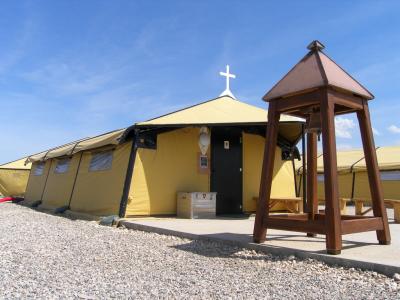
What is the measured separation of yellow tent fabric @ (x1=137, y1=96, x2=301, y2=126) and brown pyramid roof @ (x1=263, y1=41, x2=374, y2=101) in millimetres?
3351

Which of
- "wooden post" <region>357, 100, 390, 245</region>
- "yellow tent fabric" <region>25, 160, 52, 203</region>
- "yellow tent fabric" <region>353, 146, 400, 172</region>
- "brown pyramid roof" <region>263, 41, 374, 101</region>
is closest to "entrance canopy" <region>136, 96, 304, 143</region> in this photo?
"brown pyramid roof" <region>263, 41, 374, 101</region>

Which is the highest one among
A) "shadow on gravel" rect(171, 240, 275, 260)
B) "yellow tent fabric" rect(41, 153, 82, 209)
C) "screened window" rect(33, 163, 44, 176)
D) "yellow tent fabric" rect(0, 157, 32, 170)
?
"yellow tent fabric" rect(0, 157, 32, 170)

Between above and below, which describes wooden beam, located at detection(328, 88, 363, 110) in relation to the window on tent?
below

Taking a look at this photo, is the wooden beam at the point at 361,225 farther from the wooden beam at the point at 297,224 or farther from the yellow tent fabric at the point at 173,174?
the yellow tent fabric at the point at 173,174

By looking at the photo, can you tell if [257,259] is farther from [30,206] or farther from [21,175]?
[21,175]

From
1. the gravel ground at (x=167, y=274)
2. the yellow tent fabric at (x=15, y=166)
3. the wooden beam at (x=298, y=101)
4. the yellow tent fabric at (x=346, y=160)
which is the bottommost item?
the gravel ground at (x=167, y=274)

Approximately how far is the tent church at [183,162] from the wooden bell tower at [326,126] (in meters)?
3.32

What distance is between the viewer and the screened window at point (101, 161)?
10.2m

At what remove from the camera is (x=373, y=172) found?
18.4ft

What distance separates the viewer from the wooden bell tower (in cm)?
489

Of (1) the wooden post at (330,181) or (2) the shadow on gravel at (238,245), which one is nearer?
(1) the wooden post at (330,181)

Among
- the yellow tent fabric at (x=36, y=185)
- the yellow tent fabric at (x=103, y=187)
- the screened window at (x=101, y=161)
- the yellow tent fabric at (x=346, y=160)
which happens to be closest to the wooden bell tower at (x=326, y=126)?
the yellow tent fabric at (x=103, y=187)

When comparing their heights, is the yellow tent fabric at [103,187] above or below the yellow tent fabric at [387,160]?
below

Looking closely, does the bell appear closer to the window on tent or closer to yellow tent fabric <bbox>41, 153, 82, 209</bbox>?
yellow tent fabric <bbox>41, 153, 82, 209</bbox>
